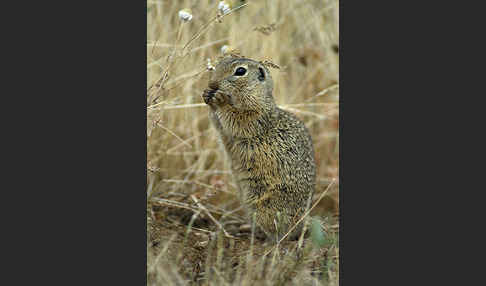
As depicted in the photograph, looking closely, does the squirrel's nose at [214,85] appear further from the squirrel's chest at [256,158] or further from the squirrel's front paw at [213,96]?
the squirrel's chest at [256,158]

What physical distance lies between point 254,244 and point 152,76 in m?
1.90

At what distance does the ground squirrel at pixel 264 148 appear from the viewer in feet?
21.5

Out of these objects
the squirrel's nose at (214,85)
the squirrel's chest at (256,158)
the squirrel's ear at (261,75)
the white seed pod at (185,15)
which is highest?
the white seed pod at (185,15)

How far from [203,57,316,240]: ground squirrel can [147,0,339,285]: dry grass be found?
22cm

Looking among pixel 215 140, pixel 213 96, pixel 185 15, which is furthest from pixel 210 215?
pixel 185 15

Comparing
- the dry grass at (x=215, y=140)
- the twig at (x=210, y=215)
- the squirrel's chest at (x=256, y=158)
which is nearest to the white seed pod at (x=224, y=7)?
the dry grass at (x=215, y=140)

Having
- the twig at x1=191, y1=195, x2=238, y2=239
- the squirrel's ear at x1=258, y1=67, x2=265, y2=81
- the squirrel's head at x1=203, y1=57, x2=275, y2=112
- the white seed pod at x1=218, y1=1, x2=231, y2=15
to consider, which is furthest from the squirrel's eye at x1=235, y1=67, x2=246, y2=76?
the twig at x1=191, y1=195, x2=238, y2=239

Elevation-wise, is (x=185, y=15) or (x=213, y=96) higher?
(x=185, y=15)

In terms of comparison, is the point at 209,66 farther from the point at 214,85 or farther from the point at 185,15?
the point at 185,15

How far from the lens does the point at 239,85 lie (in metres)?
6.49

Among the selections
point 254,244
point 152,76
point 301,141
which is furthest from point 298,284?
point 152,76

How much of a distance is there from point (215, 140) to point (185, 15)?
4.48 feet

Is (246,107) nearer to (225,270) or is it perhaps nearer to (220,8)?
(220,8)
